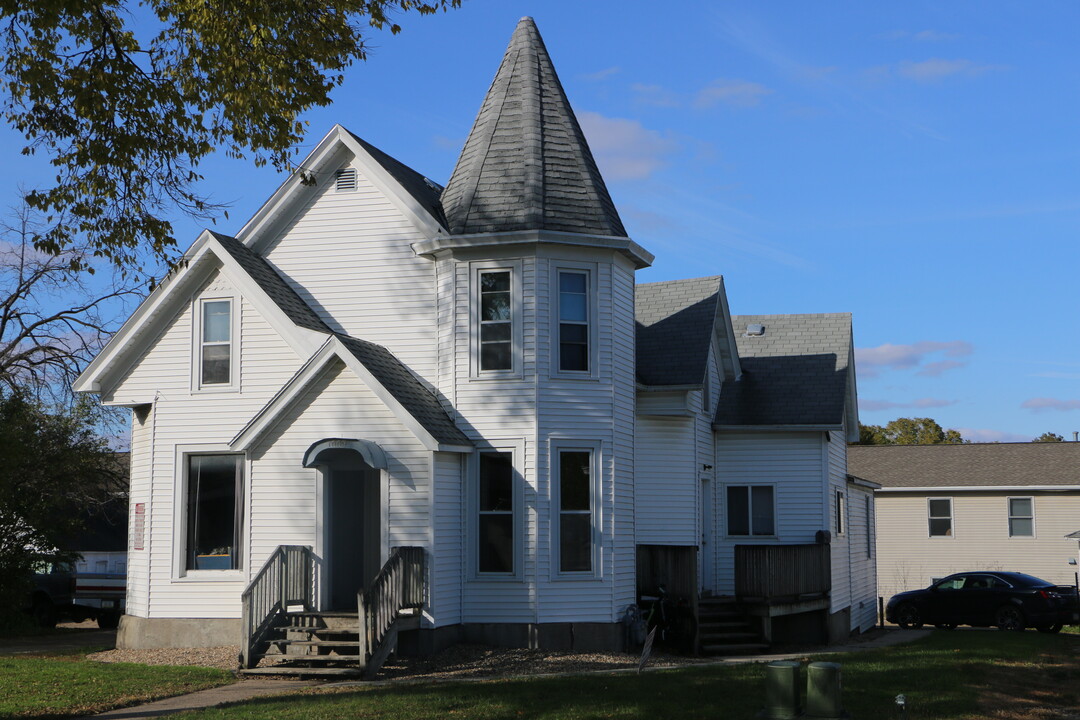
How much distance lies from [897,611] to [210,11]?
24.0 metres

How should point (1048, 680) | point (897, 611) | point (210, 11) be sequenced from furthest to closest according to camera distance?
1. point (897, 611)
2. point (1048, 680)
3. point (210, 11)

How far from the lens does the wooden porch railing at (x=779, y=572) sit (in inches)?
821

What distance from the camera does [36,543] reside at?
25688 millimetres

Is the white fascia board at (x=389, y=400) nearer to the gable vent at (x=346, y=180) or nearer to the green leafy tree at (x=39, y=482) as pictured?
the gable vent at (x=346, y=180)

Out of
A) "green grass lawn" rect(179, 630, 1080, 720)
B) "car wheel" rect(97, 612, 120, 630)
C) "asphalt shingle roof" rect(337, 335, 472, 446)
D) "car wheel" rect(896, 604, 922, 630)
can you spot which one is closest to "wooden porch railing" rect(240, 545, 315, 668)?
"green grass lawn" rect(179, 630, 1080, 720)

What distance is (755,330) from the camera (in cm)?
2766

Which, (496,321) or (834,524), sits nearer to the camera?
(496,321)

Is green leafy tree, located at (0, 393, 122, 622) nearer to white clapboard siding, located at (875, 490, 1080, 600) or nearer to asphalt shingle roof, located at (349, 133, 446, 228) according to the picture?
asphalt shingle roof, located at (349, 133, 446, 228)

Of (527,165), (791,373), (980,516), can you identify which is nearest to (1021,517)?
(980,516)

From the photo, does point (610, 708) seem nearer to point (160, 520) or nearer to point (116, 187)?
point (116, 187)

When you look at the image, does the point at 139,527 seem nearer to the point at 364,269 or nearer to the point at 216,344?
the point at 216,344

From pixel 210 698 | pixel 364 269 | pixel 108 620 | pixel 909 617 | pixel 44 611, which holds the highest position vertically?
pixel 364 269

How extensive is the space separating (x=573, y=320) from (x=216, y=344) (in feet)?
20.6

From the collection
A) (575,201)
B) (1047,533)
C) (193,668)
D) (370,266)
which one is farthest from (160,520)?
(1047,533)
